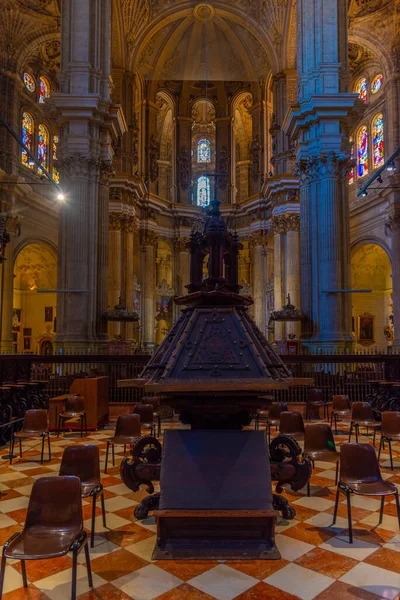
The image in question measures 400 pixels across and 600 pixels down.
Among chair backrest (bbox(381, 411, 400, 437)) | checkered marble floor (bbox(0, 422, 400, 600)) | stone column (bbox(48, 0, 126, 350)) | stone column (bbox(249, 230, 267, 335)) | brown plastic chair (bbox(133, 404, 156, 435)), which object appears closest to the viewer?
checkered marble floor (bbox(0, 422, 400, 600))

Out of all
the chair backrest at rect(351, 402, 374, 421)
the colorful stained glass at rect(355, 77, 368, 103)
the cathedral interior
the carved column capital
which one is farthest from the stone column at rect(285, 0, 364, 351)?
the carved column capital

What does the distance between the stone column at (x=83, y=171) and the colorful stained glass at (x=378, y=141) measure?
523 inches

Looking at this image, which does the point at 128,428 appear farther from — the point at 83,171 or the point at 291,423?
the point at 83,171

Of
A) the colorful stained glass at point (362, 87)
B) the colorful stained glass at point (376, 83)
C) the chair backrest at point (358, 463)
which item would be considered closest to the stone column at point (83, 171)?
the chair backrest at point (358, 463)

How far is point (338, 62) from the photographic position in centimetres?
1597

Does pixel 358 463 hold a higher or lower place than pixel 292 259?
lower

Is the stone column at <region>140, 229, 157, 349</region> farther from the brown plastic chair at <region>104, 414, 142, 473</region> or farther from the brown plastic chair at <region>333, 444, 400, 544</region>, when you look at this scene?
the brown plastic chair at <region>333, 444, 400, 544</region>

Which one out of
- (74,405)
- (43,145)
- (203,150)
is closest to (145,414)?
(74,405)

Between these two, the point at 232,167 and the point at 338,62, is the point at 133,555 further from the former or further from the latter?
the point at 232,167

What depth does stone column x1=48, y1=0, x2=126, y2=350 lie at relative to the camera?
50.1 ft

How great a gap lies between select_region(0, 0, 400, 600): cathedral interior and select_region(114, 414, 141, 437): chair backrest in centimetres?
62

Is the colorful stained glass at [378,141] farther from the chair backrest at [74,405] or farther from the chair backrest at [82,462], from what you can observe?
the chair backrest at [82,462]

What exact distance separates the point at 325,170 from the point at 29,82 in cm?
1582

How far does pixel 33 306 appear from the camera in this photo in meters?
26.7
